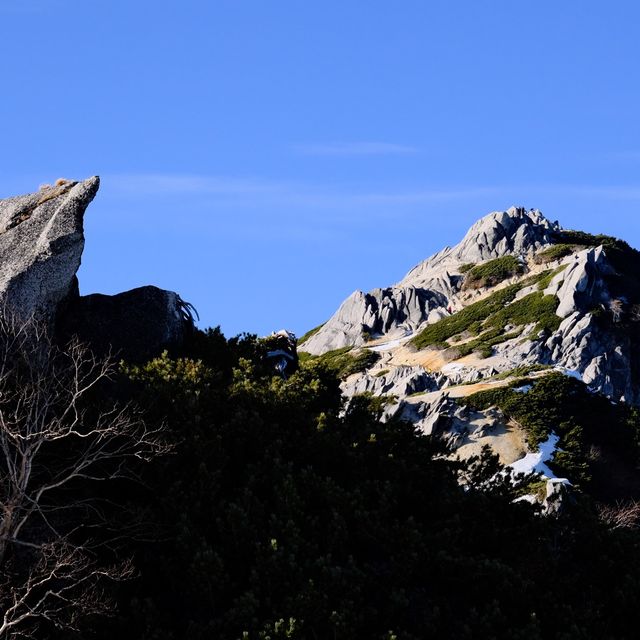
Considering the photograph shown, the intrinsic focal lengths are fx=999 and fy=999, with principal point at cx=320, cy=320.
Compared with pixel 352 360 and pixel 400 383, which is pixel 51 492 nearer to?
pixel 400 383

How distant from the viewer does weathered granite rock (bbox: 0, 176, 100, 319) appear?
23438mm

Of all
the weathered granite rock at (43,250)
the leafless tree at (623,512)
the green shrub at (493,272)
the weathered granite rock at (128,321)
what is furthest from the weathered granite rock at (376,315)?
the weathered granite rock at (43,250)

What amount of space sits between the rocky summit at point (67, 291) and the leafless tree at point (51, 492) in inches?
38.5

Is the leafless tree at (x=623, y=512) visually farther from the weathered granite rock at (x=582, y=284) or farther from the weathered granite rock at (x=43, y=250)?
the weathered granite rock at (x=582, y=284)

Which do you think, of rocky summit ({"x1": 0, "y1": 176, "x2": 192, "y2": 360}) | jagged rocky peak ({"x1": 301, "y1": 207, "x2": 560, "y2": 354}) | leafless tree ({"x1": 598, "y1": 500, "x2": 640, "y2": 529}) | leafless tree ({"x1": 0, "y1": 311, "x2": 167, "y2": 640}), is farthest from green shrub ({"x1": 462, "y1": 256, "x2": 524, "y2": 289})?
leafless tree ({"x1": 0, "y1": 311, "x2": 167, "y2": 640})

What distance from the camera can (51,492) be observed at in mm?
20047

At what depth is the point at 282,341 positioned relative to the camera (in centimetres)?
2947

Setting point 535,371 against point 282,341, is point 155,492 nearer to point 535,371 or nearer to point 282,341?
point 282,341

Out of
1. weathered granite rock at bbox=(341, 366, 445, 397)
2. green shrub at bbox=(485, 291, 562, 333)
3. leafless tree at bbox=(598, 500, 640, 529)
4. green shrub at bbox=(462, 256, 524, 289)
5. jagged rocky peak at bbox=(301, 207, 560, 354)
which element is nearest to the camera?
leafless tree at bbox=(598, 500, 640, 529)

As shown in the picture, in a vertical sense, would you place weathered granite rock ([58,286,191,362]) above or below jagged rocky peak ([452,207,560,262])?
below

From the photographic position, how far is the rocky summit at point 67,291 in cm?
2364

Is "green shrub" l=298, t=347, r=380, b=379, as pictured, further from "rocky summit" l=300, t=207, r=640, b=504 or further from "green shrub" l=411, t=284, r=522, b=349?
"green shrub" l=411, t=284, r=522, b=349

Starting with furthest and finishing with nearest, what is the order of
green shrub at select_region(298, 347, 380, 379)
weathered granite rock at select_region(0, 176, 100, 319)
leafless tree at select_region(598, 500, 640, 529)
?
1. green shrub at select_region(298, 347, 380, 379)
2. leafless tree at select_region(598, 500, 640, 529)
3. weathered granite rock at select_region(0, 176, 100, 319)

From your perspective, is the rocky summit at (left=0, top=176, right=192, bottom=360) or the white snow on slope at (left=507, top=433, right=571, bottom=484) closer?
the rocky summit at (left=0, top=176, right=192, bottom=360)
